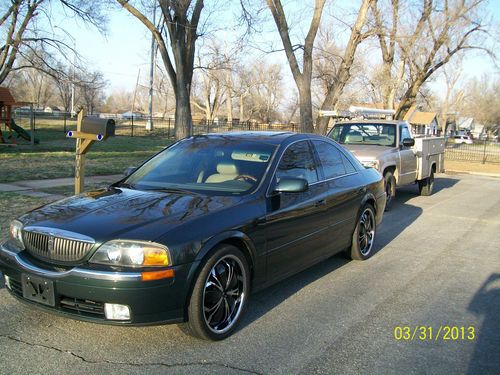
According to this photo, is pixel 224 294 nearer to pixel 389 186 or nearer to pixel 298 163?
pixel 298 163

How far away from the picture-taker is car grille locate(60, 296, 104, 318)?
3.33 meters

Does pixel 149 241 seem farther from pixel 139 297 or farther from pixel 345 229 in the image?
pixel 345 229

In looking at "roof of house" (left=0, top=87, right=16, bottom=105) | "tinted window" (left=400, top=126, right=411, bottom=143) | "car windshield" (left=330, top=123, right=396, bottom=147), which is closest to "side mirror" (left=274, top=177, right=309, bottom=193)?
"car windshield" (left=330, top=123, right=396, bottom=147)

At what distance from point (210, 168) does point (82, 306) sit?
74.5 inches

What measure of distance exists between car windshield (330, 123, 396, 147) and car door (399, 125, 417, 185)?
0.24 metres

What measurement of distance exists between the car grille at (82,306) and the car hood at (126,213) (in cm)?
44

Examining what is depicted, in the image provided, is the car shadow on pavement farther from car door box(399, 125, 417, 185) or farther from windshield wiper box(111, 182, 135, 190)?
car door box(399, 125, 417, 185)

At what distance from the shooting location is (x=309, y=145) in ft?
17.7

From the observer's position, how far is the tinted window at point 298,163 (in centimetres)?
476

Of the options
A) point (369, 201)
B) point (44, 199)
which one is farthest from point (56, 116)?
point (369, 201)

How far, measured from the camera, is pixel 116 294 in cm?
324

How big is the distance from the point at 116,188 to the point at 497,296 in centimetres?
406

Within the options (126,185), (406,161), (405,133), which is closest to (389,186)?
(406,161)
